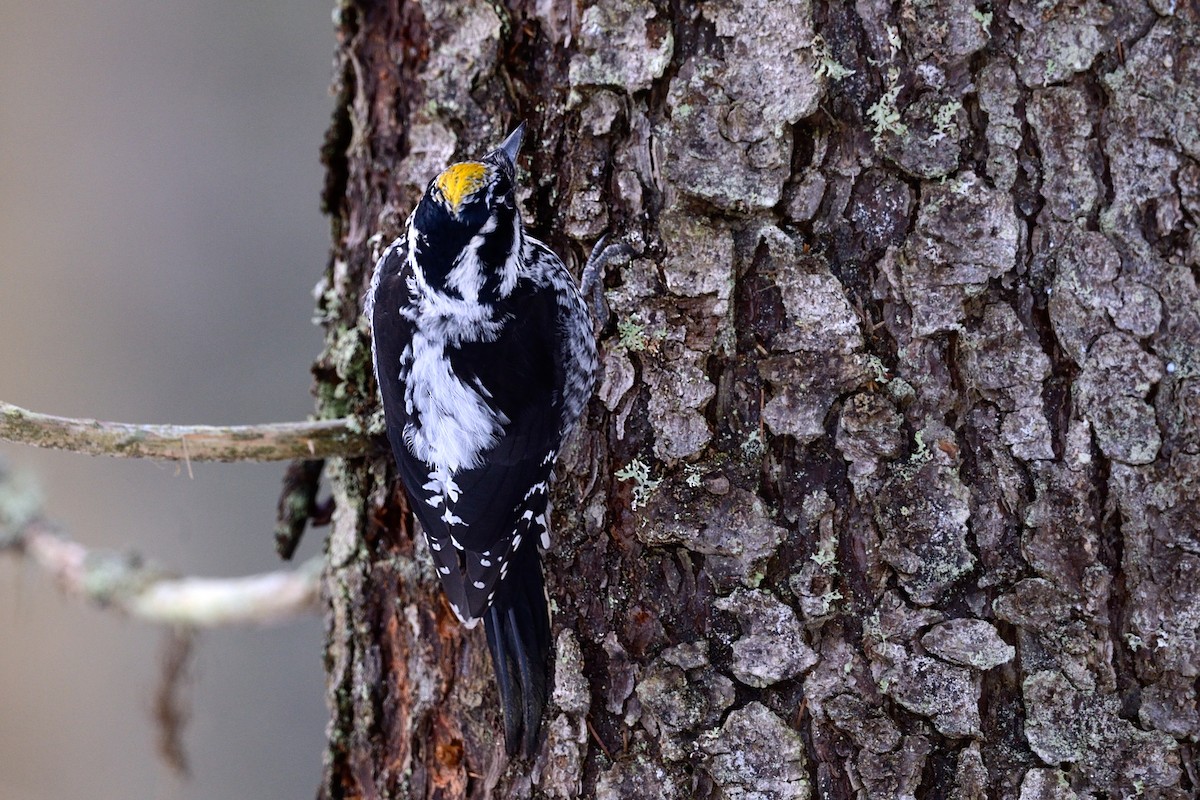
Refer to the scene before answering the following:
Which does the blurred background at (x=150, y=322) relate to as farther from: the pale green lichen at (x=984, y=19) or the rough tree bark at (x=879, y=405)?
the pale green lichen at (x=984, y=19)

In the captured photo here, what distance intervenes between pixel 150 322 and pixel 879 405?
3.52 m

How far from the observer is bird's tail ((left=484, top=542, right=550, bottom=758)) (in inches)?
70.7

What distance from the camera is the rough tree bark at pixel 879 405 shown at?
60.6 inches

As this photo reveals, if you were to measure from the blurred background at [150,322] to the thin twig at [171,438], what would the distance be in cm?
247

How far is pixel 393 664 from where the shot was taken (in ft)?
6.64

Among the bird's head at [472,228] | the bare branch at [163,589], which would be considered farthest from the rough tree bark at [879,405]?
the bare branch at [163,589]

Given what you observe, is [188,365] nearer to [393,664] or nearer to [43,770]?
[43,770]

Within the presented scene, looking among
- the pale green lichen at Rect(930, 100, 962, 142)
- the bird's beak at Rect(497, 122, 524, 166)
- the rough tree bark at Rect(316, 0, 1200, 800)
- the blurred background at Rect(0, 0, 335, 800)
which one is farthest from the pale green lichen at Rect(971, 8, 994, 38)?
the blurred background at Rect(0, 0, 335, 800)

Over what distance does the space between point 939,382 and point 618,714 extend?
2.61ft

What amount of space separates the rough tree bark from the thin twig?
523 mm

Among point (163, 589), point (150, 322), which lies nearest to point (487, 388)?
point (163, 589)

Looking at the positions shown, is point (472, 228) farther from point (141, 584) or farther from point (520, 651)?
point (141, 584)

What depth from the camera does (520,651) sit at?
181cm

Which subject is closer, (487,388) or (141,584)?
(487,388)
